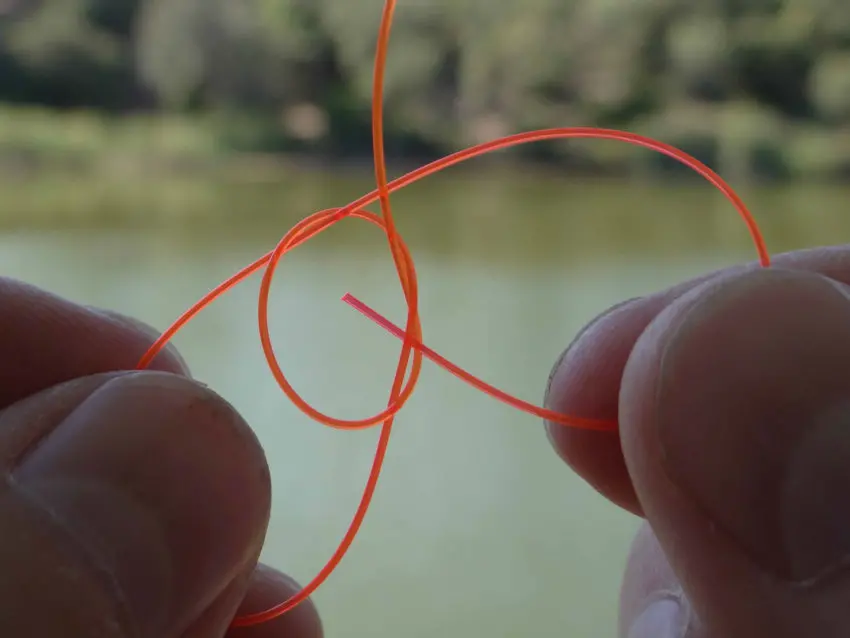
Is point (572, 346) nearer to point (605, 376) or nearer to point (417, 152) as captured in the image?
point (605, 376)

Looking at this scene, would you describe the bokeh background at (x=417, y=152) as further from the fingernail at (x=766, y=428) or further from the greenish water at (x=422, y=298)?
the fingernail at (x=766, y=428)

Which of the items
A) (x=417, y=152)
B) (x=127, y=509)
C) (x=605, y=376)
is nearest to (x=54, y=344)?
(x=127, y=509)

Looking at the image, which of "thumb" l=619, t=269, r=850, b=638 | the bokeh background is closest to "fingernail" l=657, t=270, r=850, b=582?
"thumb" l=619, t=269, r=850, b=638

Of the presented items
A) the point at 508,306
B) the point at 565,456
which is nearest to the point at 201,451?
the point at 565,456

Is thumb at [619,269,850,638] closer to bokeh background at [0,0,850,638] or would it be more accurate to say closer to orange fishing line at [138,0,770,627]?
orange fishing line at [138,0,770,627]

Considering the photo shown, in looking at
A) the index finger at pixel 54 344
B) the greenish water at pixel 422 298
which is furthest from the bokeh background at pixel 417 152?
the index finger at pixel 54 344

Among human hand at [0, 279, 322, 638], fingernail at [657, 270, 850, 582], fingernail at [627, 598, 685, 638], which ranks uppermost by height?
fingernail at [657, 270, 850, 582]

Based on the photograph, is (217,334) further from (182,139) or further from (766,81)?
(766,81)
